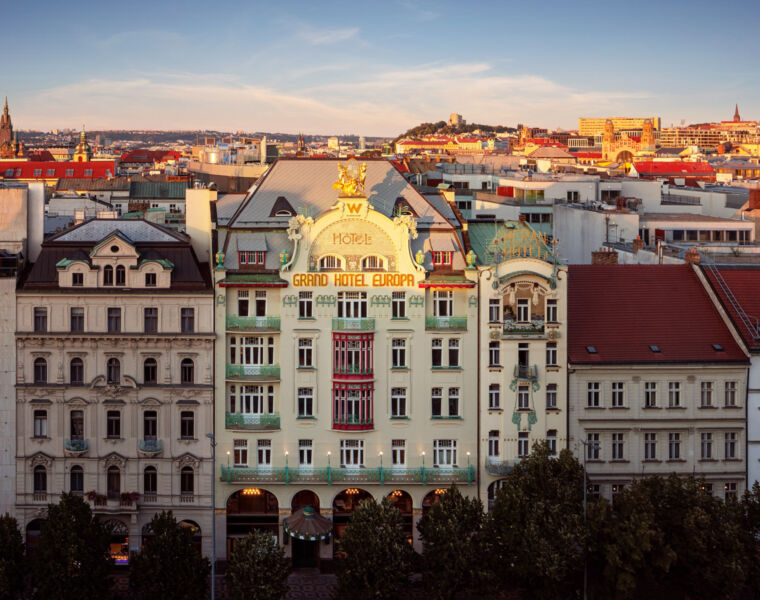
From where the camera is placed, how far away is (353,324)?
87.1 m

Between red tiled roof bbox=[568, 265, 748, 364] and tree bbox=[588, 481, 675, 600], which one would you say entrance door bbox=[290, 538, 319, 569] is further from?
red tiled roof bbox=[568, 265, 748, 364]

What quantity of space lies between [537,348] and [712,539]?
17.6 m

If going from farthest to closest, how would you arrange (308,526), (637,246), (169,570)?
(637,246) → (308,526) → (169,570)

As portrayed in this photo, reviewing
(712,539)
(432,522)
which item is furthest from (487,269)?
(712,539)

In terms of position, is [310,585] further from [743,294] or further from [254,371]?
[743,294]

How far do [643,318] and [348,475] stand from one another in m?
23.0

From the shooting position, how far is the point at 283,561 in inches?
3059

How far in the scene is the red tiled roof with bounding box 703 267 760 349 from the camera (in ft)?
293

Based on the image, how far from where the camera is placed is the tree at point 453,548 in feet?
254

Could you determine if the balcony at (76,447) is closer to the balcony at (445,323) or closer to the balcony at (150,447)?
the balcony at (150,447)

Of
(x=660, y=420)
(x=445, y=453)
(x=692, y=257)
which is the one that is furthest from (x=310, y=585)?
(x=692, y=257)

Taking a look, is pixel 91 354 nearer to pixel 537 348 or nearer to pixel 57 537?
pixel 57 537

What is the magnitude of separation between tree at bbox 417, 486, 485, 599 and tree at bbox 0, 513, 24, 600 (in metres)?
24.1

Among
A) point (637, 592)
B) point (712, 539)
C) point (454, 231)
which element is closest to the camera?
point (712, 539)
